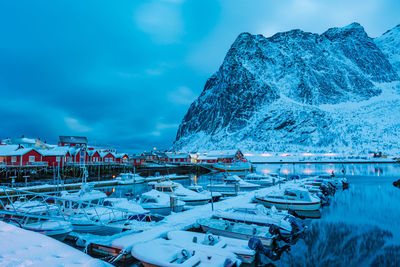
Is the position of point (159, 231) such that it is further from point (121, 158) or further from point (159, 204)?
point (121, 158)

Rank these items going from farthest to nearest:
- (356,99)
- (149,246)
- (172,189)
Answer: (356,99)
(172,189)
(149,246)

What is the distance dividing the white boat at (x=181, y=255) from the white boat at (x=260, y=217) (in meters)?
7.38

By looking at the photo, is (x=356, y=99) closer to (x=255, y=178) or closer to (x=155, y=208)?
(x=255, y=178)

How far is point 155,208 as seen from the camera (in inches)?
917

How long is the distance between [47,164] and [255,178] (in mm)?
50610

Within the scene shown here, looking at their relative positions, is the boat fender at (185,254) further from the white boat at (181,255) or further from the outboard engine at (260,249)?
the outboard engine at (260,249)

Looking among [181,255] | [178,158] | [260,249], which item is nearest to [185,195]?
[260,249]

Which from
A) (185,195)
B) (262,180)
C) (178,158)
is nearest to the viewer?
(185,195)

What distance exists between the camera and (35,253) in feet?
13.7

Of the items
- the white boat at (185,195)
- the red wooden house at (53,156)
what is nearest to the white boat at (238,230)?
the white boat at (185,195)

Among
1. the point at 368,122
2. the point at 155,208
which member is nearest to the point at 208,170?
the point at 155,208

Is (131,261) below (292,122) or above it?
below

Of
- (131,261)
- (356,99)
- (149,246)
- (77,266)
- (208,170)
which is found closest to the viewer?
(77,266)

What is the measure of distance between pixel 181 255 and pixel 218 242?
2584 millimetres
